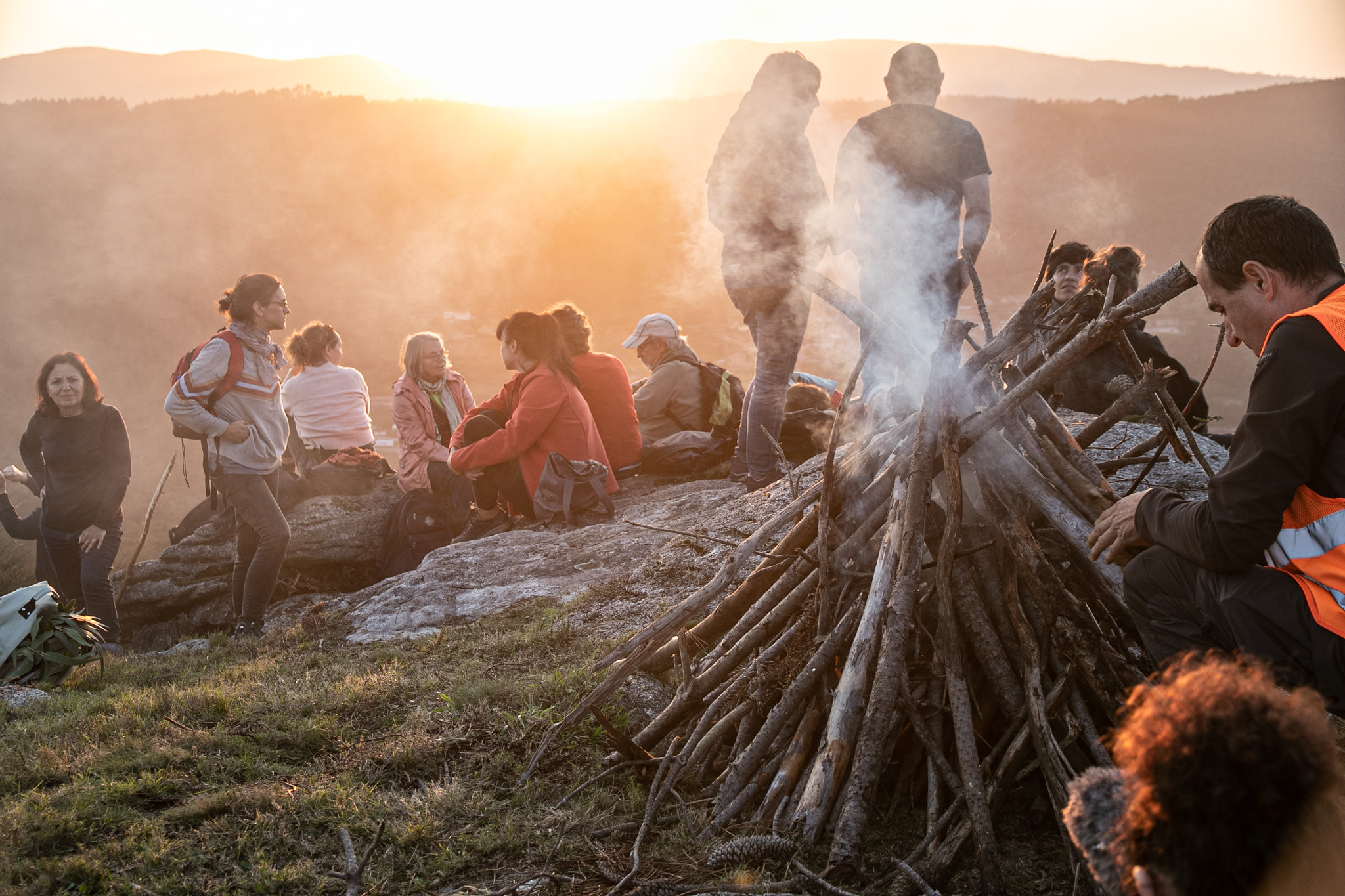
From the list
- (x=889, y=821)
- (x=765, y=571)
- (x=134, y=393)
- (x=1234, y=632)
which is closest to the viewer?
(x=1234, y=632)

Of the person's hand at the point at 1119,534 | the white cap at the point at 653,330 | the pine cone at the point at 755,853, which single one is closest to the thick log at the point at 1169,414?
the person's hand at the point at 1119,534

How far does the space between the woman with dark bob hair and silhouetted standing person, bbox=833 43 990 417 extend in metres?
4.88

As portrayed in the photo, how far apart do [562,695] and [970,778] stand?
1.57m

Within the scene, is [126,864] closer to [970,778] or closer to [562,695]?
[562,695]

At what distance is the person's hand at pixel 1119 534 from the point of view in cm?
205

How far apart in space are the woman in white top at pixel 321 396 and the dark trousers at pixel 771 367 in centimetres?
340

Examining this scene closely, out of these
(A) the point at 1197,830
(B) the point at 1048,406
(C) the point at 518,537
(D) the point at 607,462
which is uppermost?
(B) the point at 1048,406

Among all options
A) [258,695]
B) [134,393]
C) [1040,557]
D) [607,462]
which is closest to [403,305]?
[134,393]

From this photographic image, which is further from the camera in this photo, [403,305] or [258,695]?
[403,305]

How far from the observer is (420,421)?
6566 millimetres

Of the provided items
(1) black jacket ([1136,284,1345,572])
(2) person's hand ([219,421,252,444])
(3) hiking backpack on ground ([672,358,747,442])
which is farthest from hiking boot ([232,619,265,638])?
(1) black jacket ([1136,284,1345,572])

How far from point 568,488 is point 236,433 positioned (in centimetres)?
206

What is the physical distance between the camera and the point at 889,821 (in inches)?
88.7

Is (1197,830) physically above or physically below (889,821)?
above
